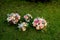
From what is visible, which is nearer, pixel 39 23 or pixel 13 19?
pixel 39 23

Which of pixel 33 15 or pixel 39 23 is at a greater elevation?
pixel 39 23

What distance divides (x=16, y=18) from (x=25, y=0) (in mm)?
1383

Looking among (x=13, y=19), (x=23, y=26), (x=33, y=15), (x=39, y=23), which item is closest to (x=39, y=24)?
(x=39, y=23)

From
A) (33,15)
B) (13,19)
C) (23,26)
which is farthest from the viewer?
(33,15)

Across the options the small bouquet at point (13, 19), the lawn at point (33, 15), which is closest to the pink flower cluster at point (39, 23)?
the lawn at point (33, 15)

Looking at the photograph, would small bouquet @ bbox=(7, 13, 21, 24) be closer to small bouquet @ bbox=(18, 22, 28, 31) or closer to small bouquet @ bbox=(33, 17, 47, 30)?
small bouquet @ bbox=(18, 22, 28, 31)

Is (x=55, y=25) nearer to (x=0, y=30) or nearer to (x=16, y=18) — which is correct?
(x=16, y=18)

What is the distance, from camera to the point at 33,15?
4.73 metres

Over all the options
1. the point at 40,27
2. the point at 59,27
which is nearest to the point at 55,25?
the point at 59,27

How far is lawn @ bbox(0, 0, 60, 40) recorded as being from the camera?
156 inches

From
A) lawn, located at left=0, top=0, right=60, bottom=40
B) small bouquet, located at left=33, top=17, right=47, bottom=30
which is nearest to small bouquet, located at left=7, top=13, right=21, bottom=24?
lawn, located at left=0, top=0, right=60, bottom=40

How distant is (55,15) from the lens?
4.76 meters

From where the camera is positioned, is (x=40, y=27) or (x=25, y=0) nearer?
(x=40, y=27)

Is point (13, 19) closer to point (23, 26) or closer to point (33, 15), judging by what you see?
point (23, 26)
